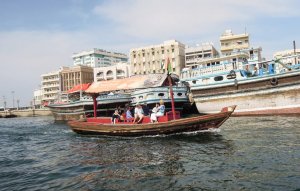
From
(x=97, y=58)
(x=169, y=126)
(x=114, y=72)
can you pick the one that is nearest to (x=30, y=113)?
(x=114, y=72)

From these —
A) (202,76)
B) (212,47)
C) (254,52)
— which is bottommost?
(202,76)

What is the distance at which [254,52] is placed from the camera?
4722 centimetres

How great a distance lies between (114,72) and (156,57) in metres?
19.6

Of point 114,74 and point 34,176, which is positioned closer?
point 34,176

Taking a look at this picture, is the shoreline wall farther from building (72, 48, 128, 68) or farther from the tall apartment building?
building (72, 48, 128, 68)

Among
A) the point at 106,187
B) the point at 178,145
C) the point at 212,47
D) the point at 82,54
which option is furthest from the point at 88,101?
the point at 82,54

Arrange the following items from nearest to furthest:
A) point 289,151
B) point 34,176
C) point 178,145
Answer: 1. point 34,176
2. point 289,151
3. point 178,145

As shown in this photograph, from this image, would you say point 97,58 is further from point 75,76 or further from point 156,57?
point 156,57

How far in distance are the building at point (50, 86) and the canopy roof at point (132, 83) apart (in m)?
97.6

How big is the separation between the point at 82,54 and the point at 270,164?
158903 mm

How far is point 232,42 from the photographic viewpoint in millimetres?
83688

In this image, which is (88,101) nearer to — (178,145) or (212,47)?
(178,145)

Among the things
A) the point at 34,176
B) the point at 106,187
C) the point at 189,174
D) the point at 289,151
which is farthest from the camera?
the point at 289,151

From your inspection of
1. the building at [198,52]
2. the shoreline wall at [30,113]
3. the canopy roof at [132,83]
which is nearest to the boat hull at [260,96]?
the canopy roof at [132,83]
